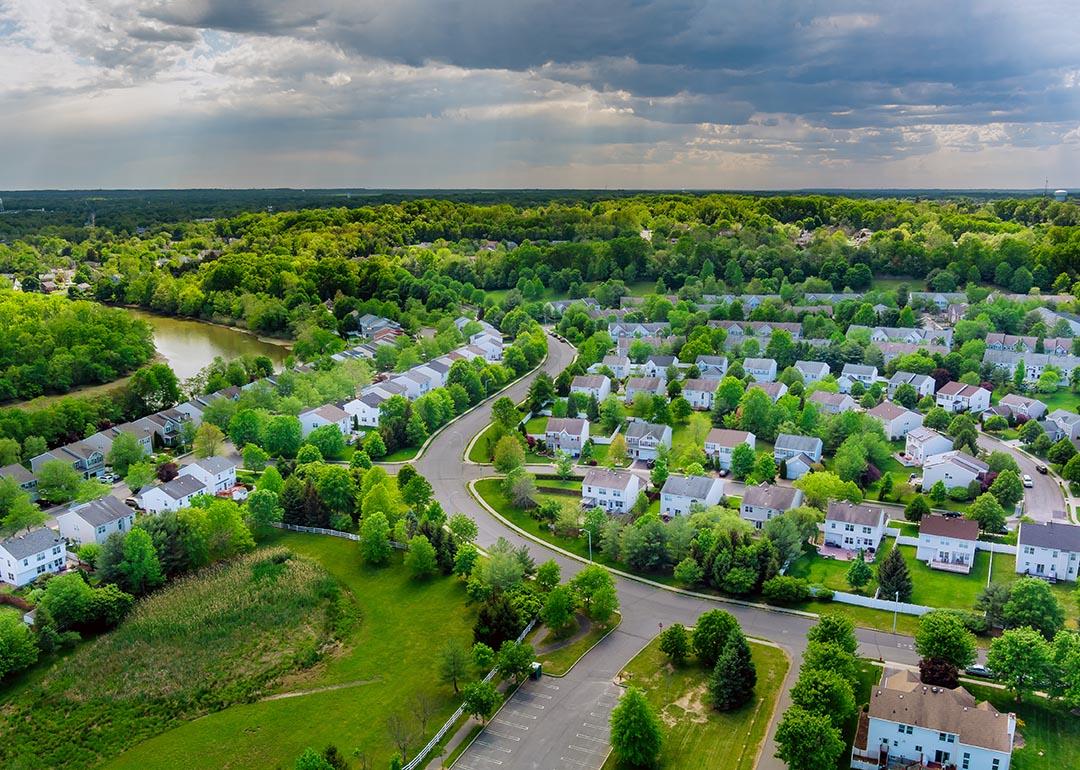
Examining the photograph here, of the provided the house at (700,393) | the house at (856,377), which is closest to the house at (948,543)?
the house at (700,393)

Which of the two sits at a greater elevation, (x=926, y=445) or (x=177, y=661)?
(x=926, y=445)

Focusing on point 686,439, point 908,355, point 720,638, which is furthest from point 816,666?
point 908,355

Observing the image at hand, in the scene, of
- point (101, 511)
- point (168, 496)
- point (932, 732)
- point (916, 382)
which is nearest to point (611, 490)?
point (932, 732)

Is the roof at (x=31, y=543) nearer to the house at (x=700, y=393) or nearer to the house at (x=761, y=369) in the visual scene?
the house at (x=700, y=393)

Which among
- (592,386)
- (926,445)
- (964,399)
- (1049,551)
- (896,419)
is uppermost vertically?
(592,386)

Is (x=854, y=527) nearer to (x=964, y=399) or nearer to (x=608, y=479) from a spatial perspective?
(x=608, y=479)

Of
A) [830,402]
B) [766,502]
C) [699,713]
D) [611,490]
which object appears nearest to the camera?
[699,713]

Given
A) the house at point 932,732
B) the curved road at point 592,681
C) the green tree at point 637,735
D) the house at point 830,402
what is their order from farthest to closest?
the house at point 830,402 < the curved road at point 592,681 < the green tree at point 637,735 < the house at point 932,732
